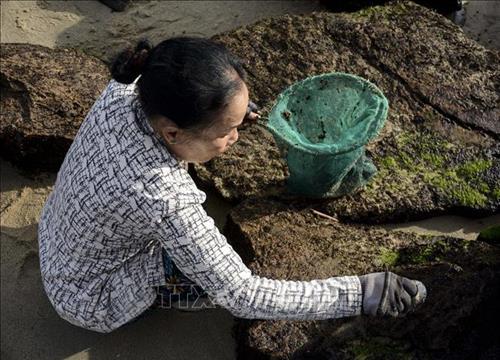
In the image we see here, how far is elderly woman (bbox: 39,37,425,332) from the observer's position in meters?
2.09

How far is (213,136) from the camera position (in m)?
2.23

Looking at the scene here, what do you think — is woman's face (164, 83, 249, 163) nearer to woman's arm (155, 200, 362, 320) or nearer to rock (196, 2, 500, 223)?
woman's arm (155, 200, 362, 320)

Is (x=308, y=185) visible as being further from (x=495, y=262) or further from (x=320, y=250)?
(x=495, y=262)

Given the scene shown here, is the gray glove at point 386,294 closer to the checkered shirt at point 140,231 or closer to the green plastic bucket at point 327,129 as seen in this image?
the checkered shirt at point 140,231

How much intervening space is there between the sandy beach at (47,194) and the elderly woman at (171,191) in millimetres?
561

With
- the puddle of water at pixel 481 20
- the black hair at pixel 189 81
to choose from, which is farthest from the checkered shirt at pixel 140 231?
the puddle of water at pixel 481 20

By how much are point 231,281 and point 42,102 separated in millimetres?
1951

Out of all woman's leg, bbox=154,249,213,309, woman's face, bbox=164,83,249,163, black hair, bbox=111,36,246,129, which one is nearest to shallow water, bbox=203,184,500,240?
woman's leg, bbox=154,249,213,309

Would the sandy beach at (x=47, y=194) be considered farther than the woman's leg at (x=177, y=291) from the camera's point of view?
Yes

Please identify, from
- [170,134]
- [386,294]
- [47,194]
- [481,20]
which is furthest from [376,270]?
[481,20]

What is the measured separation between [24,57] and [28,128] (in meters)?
0.56

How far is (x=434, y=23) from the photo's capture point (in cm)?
415

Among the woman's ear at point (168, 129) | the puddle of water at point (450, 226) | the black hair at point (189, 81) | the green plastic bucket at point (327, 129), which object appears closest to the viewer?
the black hair at point (189, 81)

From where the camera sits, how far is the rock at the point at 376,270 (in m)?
2.80
